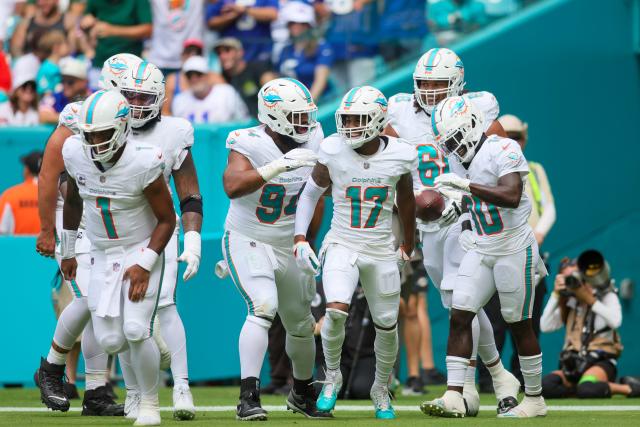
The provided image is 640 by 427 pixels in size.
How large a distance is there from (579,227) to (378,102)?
21.3ft

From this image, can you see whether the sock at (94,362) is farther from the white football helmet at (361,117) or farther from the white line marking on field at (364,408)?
the white football helmet at (361,117)

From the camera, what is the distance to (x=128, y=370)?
7992mm

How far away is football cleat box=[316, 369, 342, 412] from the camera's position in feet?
27.3

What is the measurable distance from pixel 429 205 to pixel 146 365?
2.29m

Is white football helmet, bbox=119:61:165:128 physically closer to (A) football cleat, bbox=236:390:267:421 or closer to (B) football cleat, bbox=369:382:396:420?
(A) football cleat, bbox=236:390:267:421

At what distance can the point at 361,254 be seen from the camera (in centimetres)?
825

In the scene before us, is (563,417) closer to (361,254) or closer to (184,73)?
(361,254)

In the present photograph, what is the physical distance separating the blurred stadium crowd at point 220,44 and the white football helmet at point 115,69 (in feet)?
9.42

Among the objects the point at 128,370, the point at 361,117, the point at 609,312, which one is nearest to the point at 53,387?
the point at 128,370

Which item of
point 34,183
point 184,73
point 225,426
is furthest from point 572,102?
point 225,426

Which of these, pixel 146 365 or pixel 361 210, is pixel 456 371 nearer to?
pixel 361 210

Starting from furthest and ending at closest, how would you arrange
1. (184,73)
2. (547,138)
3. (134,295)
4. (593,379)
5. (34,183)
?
(547,138) < (184,73) < (34,183) < (593,379) < (134,295)

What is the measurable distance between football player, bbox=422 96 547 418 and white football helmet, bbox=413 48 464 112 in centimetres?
70

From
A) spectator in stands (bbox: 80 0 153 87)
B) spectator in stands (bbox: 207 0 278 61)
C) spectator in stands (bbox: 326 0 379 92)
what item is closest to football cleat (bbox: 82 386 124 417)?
spectator in stands (bbox: 326 0 379 92)
